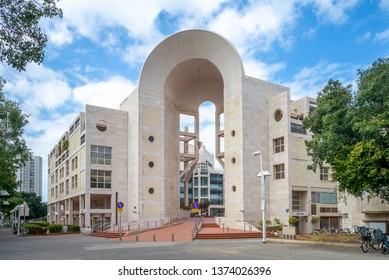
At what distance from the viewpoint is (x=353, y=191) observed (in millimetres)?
21516

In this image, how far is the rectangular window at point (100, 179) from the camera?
150ft

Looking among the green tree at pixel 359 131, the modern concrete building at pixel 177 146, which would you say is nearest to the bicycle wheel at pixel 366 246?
the green tree at pixel 359 131

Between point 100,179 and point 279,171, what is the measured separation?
2115 centimetres

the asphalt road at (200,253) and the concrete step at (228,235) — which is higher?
the asphalt road at (200,253)

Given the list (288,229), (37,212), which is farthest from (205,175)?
(288,229)

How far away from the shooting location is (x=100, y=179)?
152 feet

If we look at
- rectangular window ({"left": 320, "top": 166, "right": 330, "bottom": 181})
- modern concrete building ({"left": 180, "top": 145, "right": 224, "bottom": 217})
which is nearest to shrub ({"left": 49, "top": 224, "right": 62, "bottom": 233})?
rectangular window ({"left": 320, "top": 166, "right": 330, "bottom": 181})

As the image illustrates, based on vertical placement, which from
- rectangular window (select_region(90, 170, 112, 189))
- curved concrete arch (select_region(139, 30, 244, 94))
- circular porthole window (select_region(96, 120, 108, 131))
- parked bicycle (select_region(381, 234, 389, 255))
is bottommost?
parked bicycle (select_region(381, 234, 389, 255))

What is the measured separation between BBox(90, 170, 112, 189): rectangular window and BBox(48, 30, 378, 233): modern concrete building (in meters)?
0.12

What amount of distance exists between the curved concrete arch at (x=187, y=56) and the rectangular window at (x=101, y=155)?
339 inches

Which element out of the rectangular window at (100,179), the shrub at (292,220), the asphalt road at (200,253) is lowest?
the shrub at (292,220)

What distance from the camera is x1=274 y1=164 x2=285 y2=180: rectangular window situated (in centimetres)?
4100

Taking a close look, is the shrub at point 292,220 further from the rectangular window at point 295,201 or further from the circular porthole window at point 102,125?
the circular porthole window at point 102,125

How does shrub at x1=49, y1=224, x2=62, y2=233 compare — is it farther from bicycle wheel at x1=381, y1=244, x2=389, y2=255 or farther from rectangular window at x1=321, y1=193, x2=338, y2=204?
bicycle wheel at x1=381, y1=244, x2=389, y2=255
